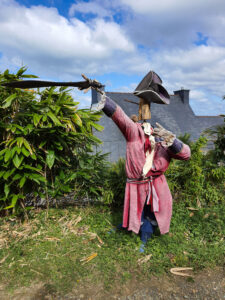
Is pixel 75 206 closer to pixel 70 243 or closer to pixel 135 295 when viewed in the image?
pixel 70 243

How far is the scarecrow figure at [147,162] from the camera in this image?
307 centimetres

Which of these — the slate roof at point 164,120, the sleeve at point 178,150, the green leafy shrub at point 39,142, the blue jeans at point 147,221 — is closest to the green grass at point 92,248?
the blue jeans at point 147,221

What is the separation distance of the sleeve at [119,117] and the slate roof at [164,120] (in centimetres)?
628

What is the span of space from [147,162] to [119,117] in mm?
680

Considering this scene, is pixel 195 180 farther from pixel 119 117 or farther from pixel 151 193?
pixel 119 117

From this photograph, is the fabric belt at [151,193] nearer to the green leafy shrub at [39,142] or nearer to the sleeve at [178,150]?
the sleeve at [178,150]

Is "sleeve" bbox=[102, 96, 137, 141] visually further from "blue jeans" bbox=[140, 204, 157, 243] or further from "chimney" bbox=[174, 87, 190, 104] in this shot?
"chimney" bbox=[174, 87, 190, 104]

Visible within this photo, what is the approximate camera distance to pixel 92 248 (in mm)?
3354

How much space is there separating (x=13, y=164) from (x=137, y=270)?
2265 millimetres

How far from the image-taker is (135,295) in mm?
2584

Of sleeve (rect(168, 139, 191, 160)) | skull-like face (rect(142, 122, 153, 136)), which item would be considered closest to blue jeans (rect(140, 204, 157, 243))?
sleeve (rect(168, 139, 191, 160))

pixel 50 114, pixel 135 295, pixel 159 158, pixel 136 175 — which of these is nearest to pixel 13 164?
pixel 50 114

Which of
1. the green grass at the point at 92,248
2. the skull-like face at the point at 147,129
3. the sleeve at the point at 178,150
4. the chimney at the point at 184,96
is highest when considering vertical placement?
the chimney at the point at 184,96

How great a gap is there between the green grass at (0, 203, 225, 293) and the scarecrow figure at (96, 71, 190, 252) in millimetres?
331
